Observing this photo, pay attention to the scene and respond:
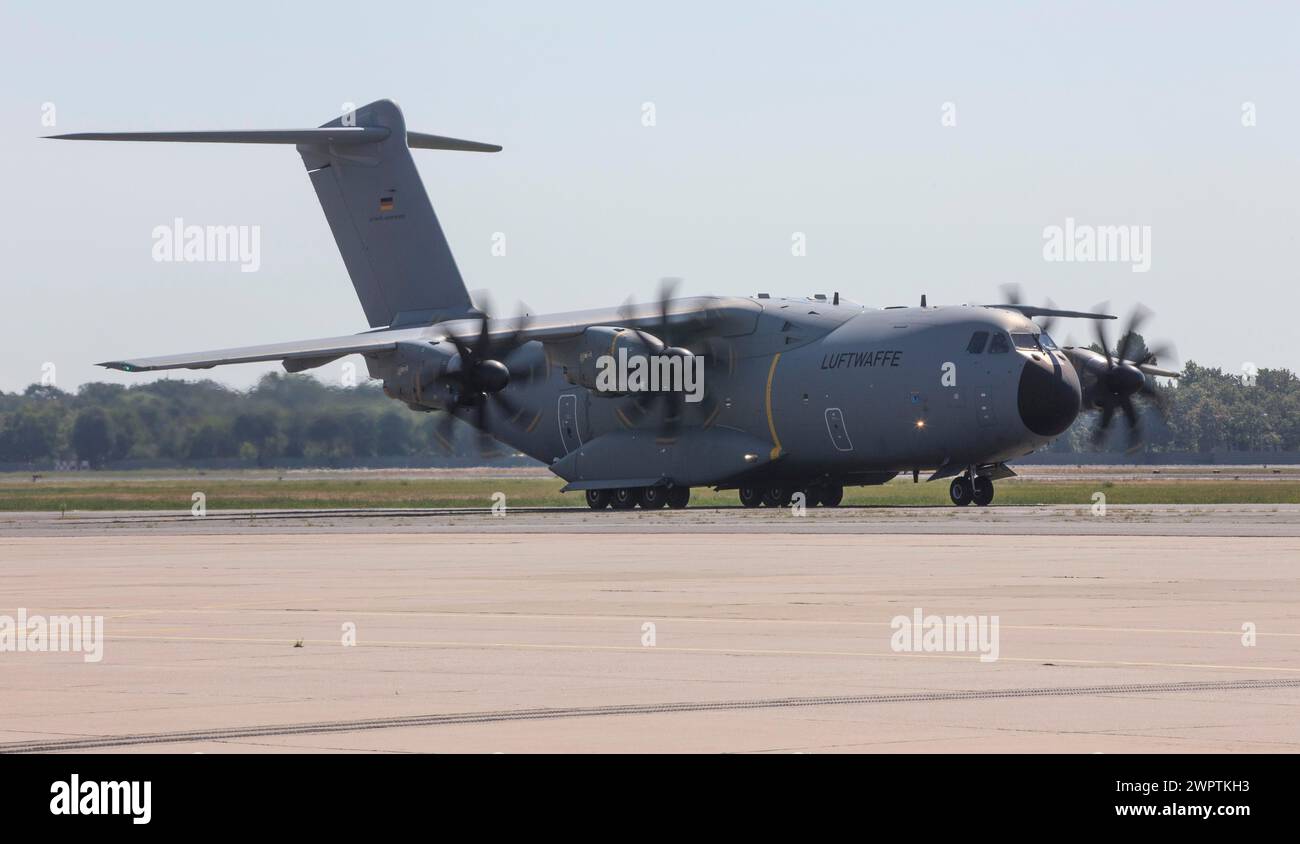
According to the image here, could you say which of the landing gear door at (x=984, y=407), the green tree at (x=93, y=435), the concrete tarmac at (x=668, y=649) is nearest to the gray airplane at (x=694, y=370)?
the landing gear door at (x=984, y=407)

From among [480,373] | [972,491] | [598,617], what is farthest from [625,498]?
[598,617]

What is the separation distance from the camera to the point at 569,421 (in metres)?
53.4

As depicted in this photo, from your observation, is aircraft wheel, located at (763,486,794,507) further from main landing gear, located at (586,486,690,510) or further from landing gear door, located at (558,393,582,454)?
landing gear door, located at (558,393,582,454)

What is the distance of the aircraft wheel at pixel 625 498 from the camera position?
2093 inches

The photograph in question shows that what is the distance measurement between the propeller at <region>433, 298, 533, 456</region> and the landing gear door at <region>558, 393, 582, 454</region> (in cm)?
388

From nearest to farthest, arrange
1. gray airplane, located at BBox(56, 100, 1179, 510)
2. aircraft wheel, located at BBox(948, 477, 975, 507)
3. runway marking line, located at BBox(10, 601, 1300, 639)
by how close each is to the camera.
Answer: runway marking line, located at BBox(10, 601, 1300, 639), gray airplane, located at BBox(56, 100, 1179, 510), aircraft wheel, located at BBox(948, 477, 975, 507)

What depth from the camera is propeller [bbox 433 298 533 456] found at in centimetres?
4722

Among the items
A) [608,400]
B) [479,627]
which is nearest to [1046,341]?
[608,400]

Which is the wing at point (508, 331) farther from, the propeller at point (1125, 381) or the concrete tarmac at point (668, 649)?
the concrete tarmac at point (668, 649)

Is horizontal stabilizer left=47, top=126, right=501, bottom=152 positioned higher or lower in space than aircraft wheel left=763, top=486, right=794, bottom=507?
higher

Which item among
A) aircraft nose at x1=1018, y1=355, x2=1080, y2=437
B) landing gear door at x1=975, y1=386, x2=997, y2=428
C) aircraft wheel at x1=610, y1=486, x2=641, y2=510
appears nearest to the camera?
aircraft nose at x1=1018, y1=355, x2=1080, y2=437

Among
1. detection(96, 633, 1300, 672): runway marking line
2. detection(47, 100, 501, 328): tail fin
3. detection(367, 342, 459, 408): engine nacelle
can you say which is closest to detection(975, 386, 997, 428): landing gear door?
detection(367, 342, 459, 408): engine nacelle

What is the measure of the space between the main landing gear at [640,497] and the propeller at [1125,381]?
1136 centimetres
